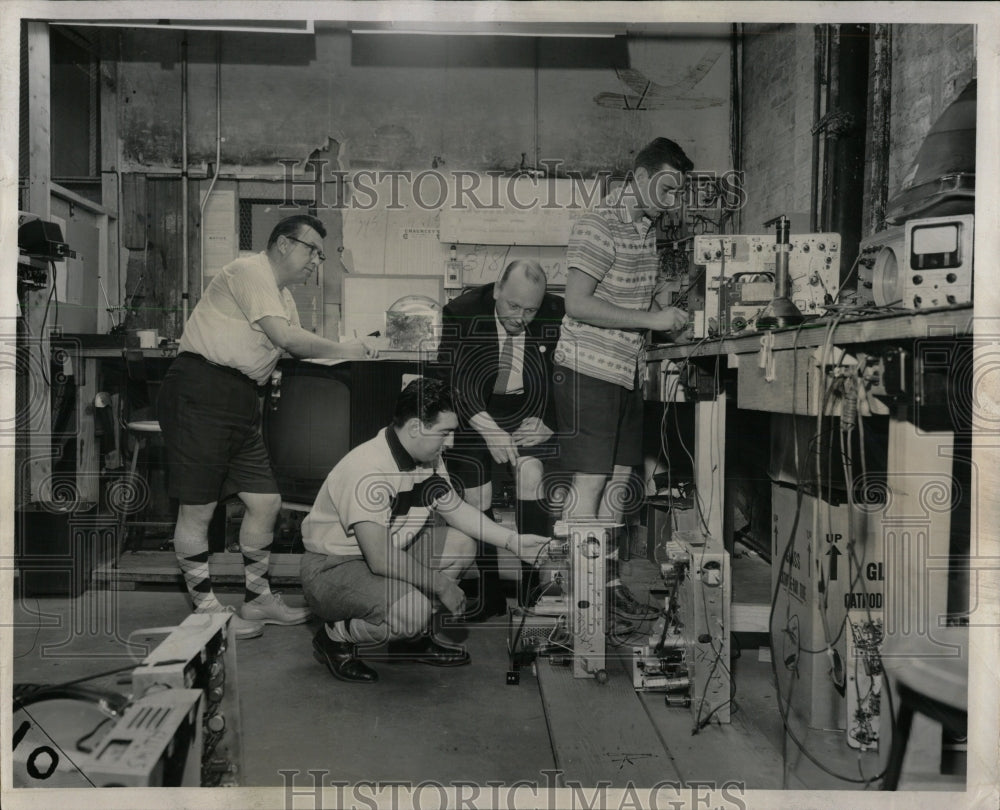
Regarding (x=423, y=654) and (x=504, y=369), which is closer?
(x=423, y=654)

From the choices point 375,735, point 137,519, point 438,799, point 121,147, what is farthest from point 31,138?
point 438,799

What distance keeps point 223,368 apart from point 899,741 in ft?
8.10

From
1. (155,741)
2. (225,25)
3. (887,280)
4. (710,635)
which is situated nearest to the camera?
(155,741)

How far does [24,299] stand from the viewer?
2766mm

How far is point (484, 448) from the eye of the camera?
3176 millimetres

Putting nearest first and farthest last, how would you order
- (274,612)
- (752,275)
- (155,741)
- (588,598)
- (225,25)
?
1. (155,741)
2. (225,25)
3. (588,598)
4. (752,275)
5. (274,612)

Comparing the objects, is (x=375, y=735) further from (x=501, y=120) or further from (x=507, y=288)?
(x=501, y=120)

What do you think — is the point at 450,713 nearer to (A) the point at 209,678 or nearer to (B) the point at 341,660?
(B) the point at 341,660

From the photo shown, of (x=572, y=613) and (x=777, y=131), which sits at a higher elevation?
(x=777, y=131)

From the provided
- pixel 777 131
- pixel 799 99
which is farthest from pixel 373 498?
pixel 799 99

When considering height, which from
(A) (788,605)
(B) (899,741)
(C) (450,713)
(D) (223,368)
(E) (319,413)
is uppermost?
(D) (223,368)

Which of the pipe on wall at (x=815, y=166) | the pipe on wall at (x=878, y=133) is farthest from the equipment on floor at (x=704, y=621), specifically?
the pipe on wall at (x=878, y=133)

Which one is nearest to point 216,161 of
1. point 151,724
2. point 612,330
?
point 612,330

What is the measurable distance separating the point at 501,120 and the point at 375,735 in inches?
82.3
